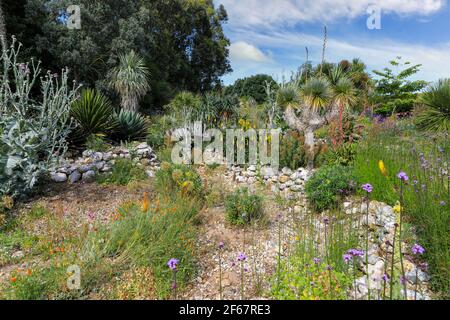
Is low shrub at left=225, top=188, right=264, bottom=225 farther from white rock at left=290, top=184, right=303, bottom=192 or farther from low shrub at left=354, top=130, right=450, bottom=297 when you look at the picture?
low shrub at left=354, top=130, right=450, bottom=297

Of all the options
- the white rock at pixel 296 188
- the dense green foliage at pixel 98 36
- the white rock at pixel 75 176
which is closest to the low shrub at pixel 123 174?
the white rock at pixel 75 176

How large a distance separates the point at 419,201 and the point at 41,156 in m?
6.43

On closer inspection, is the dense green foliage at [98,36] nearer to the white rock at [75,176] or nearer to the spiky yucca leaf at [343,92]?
the white rock at [75,176]

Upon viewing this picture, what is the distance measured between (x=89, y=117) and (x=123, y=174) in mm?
2552

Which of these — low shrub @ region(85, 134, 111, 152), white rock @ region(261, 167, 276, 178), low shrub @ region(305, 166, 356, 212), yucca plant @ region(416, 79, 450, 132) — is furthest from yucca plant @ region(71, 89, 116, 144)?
yucca plant @ region(416, 79, 450, 132)

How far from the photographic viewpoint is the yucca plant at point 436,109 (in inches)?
312

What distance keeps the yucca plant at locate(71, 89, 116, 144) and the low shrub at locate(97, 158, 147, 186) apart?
1723mm

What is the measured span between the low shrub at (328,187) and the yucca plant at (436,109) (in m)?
5.24

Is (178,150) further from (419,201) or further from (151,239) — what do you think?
(419,201)

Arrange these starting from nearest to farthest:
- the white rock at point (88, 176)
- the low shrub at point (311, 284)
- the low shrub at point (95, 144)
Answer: the low shrub at point (311, 284), the white rock at point (88, 176), the low shrub at point (95, 144)

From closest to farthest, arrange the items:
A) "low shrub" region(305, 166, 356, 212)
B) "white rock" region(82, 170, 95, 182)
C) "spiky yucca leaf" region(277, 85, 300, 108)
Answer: "low shrub" region(305, 166, 356, 212) < "white rock" region(82, 170, 95, 182) < "spiky yucca leaf" region(277, 85, 300, 108)

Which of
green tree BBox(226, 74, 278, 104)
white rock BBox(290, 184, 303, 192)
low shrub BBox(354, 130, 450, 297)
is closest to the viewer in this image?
low shrub BBox(354, 130, 450, 297)

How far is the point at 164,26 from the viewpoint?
67.3 feet

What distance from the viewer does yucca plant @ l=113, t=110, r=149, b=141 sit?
8148 millimetres
